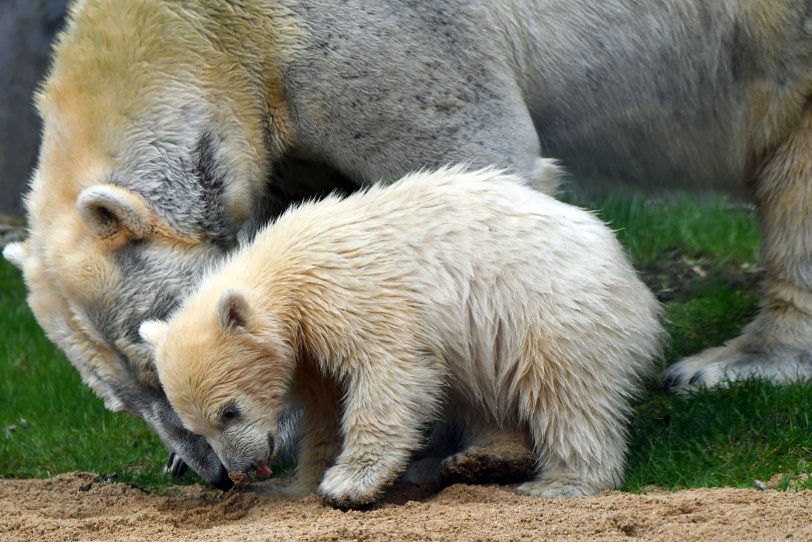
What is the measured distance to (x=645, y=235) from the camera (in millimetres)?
7426

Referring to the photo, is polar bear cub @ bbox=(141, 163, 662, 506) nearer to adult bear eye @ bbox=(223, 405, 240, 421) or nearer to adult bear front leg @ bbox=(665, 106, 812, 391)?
adult bear eye @ bbox=(223, 405, 240, 421)

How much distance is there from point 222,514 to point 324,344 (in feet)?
2.49

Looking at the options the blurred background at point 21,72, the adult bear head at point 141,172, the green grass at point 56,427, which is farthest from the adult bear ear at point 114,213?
the blurred background at point 21,72

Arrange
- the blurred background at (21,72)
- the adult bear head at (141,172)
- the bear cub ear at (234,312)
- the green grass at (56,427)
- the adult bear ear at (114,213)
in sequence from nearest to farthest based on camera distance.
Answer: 1. the bear cub ear at (234,312)
2. the adult bear ear at (114,213)
3. the adult bear head at (141,172)
4. the green grass at (56,427)
5. the blurred background at (21,72)

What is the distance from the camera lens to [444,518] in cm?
364

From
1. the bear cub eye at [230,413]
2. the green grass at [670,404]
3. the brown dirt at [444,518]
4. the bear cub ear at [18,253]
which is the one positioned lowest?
the green grass at [670,404]

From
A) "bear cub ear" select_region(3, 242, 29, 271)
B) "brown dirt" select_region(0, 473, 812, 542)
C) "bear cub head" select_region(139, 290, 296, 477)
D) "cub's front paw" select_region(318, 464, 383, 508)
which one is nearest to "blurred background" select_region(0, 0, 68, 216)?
"bear cub ear" select_region(3, 242, 29, 271)

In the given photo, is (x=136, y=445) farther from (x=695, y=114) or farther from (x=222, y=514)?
(x=695, y=114)

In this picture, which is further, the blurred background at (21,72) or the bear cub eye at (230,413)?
the blurred background at (21,72)

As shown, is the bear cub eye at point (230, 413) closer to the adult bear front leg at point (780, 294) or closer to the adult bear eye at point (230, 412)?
the adult bear eye at point (230, 412)

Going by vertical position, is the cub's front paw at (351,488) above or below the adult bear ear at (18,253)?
below

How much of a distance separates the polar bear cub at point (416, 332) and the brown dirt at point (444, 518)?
193 millimetres

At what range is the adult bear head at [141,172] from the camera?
4309 mm

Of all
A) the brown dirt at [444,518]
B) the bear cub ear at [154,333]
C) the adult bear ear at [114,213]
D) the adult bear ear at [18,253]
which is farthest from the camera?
the adult bear ear at [18,253]
